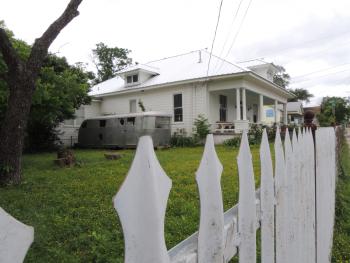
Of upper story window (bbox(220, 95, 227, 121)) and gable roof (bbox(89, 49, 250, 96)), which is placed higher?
gable roof (bbox(89, 49, 250, 96))

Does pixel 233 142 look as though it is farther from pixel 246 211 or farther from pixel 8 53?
pixel 246 211

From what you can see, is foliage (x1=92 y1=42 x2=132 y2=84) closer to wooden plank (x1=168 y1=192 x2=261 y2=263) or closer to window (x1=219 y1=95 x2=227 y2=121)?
window (x1=219 y1=95 x2=227 y2=121)

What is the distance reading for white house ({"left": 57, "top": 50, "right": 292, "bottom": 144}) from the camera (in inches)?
639

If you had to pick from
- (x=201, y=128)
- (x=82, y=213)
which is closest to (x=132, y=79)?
(x=201, y=128)

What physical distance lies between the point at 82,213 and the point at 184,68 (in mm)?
16290

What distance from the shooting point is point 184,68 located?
63.1 ft

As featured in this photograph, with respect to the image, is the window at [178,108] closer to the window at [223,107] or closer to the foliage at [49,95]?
the window at [223,107]

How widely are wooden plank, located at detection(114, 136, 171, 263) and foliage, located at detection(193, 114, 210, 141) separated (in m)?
14.8

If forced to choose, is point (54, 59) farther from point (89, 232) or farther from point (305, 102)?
point (305, 102)

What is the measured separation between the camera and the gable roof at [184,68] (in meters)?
16.8

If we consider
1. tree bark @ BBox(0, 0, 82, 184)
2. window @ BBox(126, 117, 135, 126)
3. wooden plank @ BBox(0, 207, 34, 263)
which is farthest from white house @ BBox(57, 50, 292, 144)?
wooden plank @ BBox(0, 207, 34, 263)

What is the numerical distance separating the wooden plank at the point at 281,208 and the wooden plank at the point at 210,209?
25.3 inches

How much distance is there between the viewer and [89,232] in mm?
3254

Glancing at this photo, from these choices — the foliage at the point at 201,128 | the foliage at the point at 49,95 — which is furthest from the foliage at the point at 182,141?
the foliage at the point at 49,95
